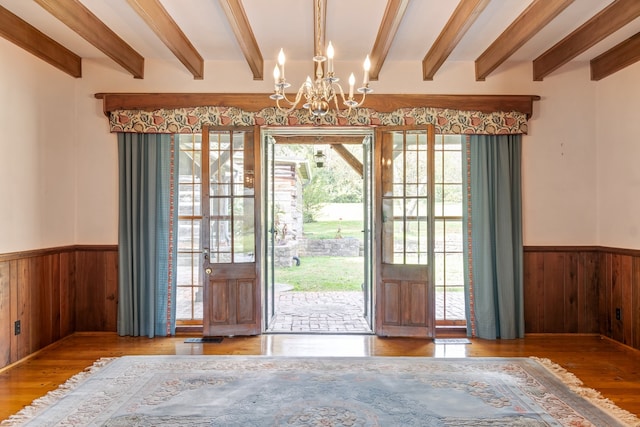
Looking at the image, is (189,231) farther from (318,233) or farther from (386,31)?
(318,233)

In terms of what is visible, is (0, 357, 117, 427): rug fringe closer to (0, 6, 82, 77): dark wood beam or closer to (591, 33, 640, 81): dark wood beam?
(0, 6, 82, 77): dark wood beam

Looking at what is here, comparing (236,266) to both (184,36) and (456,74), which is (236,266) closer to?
(184,36)

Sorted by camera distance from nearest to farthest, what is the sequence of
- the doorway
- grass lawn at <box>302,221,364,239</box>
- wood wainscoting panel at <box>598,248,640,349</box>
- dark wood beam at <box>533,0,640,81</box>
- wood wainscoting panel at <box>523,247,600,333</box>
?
dark wood beam at <box>533,0,640,81</box> → wood wainscoting panel at <box>598,248,640,349</box> → wood wainscoting panel at <box>523,247,600,333</box> → the doorway → grass lawn at <box>302,221,364,239</box>

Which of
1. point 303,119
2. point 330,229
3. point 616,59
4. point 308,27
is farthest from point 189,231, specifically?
point 330,229

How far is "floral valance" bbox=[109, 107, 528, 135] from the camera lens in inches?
179

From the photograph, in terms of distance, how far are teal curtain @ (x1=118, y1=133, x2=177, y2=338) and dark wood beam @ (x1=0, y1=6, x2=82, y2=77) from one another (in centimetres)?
87

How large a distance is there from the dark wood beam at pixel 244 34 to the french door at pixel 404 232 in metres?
1.47

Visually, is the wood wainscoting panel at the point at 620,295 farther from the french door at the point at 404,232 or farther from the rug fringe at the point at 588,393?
the french door at the point at 404,232

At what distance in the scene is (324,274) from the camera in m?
8.92

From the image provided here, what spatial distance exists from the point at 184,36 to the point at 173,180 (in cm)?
147

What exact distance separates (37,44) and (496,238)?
4856 millimetres

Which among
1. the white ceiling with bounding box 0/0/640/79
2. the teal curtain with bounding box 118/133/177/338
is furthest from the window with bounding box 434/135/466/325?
the teal curtain with bounding box 118/133/177/338

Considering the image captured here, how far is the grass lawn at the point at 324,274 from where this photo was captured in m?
7.84

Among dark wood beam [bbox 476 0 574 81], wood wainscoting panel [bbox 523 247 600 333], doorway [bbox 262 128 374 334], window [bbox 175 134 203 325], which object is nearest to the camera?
dark wood beam [bbox 476 0 574 81]
